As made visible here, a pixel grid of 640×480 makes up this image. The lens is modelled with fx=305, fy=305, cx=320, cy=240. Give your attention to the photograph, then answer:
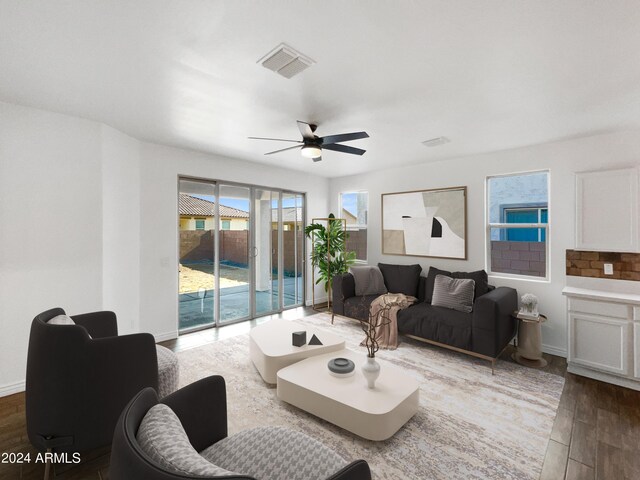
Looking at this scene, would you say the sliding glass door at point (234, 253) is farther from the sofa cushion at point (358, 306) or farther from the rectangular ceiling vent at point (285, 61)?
the rectangular ceiling vent at point (285, 61)

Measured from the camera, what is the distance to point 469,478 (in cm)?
188

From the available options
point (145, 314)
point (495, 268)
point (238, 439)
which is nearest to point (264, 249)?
point (145, 314)

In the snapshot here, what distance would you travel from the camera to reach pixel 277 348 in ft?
10.2

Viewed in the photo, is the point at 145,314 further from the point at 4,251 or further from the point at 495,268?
the point at 495,268

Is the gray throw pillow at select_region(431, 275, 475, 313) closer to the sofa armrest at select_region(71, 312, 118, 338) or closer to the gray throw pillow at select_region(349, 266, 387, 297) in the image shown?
the gray throw pillow at select_region(349, 266, 387, 297)

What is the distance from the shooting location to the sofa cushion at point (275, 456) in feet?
4.36

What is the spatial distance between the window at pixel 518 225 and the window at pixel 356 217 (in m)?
2.24

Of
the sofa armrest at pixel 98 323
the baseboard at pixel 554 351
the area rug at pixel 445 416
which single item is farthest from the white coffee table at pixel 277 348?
the baseboard at pixel 554 351

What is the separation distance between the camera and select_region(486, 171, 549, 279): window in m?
4.02

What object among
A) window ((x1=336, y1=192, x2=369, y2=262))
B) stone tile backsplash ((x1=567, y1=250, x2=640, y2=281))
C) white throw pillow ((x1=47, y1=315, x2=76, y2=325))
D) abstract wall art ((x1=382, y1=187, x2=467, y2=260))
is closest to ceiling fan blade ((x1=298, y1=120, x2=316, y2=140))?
white throw pillow ((x1=47, y1=315, x2=76, y2=325))

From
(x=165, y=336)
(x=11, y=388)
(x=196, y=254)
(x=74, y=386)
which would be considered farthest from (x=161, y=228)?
(x=74, y=386)

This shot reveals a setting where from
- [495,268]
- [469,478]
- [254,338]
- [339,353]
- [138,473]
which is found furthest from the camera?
Answer: [495,268]

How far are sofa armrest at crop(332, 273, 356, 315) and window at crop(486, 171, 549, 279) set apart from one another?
2.03m

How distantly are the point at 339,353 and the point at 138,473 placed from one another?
2.50m
